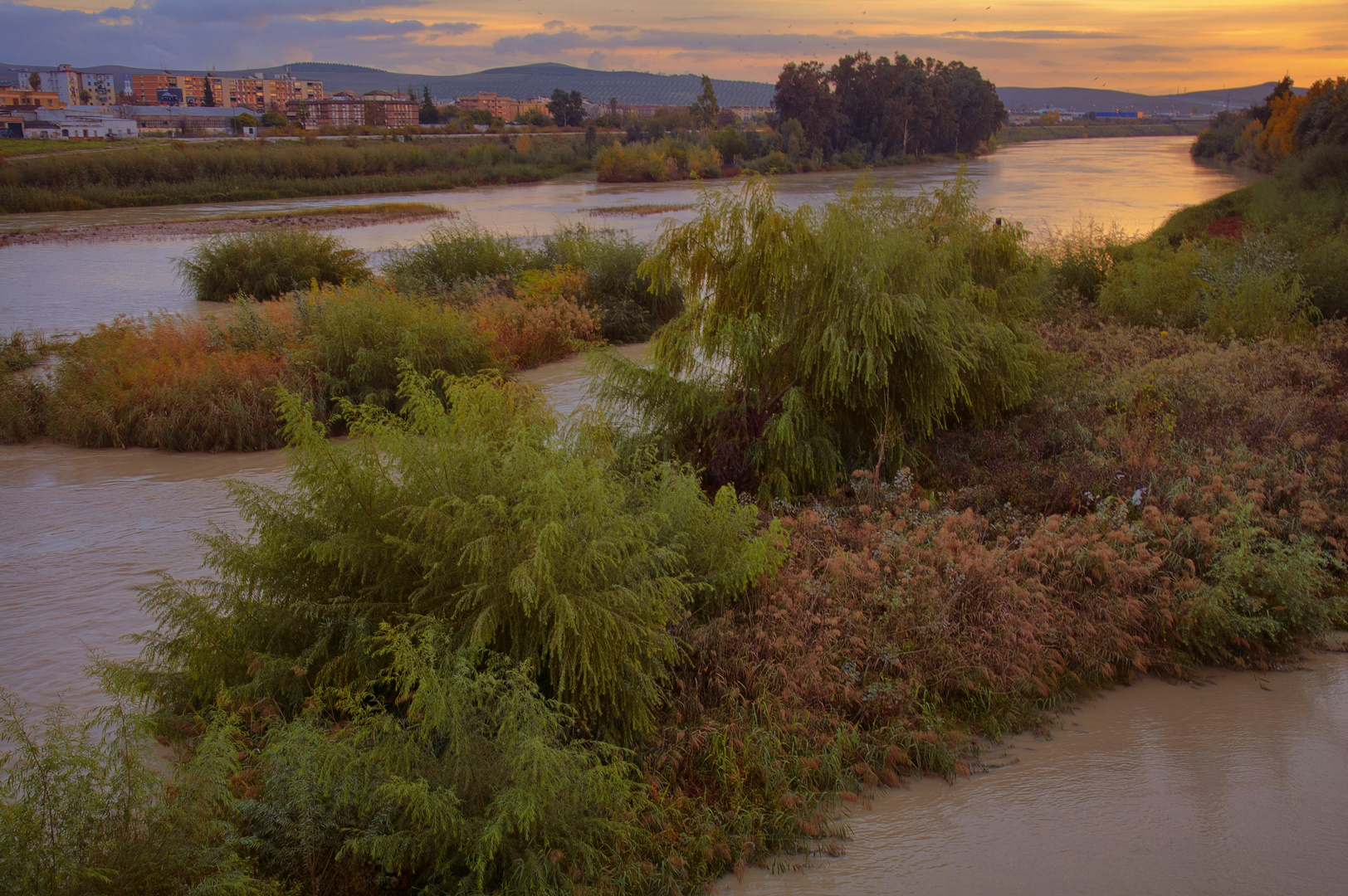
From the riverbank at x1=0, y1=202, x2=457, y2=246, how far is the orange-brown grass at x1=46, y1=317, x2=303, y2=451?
1533 centimetres

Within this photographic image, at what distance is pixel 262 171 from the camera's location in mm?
50844

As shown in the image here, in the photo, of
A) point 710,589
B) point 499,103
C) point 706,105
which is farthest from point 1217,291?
point 499,103

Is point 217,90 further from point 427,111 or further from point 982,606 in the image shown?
point 982,606

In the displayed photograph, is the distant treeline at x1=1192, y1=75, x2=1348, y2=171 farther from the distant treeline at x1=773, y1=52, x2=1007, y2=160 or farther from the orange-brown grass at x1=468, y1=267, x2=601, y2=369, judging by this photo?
the orange-brown grass at x1=468, y1=267, x2=601, y2=369

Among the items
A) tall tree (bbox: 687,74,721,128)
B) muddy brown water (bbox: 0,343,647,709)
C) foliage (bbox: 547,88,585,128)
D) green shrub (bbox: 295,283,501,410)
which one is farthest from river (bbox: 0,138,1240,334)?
foliage (bbox: 547,88,585,128)

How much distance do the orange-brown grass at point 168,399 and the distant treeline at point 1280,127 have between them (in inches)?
1273

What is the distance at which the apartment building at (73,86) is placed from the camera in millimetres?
107000

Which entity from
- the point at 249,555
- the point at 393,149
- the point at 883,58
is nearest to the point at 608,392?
the point at 249,555

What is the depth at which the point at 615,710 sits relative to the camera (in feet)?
13.1

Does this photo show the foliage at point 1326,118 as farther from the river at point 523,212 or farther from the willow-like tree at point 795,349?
the willow-like tree at point 795,349

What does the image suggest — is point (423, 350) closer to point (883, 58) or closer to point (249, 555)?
point (249, 555)

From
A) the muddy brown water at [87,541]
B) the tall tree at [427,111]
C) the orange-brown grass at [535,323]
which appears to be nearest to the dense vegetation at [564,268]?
the orange-brown grass at [535,323]

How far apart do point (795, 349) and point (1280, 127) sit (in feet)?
165

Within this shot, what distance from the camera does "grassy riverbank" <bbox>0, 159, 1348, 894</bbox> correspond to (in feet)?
10.6
